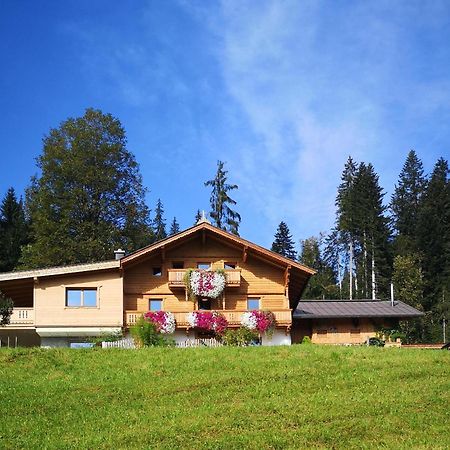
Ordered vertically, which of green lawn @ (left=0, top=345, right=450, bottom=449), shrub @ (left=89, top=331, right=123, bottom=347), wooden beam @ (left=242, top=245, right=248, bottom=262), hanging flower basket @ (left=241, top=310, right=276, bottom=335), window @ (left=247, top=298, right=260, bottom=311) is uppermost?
wooden beam @ (left=242, top=245, right=248, bottom=262)

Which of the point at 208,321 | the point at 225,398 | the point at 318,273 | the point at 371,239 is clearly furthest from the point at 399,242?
the point at 225,398

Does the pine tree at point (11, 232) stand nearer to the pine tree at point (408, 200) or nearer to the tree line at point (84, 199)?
the tree line at point (84, 199)

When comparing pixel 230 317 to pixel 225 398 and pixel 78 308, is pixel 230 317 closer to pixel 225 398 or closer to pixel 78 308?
pixel 78 308

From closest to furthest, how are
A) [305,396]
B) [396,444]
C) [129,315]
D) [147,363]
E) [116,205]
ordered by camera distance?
1. [396,444]
2. [305,396]
3. [147,363]
4. [129,315]
5. [116,205]

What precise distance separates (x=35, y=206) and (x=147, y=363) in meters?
31.6

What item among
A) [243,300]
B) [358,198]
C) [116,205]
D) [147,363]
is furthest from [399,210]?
[147,363]

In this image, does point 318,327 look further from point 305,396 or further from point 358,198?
point 358,198

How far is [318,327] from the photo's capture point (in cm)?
4422

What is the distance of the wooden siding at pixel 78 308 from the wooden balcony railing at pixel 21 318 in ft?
7.43

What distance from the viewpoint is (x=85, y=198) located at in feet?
169

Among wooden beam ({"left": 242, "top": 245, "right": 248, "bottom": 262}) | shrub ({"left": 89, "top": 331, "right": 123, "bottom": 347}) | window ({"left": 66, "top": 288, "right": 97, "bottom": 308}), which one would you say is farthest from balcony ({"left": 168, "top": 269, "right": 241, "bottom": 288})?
window ({"left": 66, "top": 288, "right": 97, "bottom": 308})

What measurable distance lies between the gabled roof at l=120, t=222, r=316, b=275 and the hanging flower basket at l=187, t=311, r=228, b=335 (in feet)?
13.0

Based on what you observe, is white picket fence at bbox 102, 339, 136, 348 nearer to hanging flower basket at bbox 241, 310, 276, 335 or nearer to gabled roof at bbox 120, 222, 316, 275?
gabled roof at bbox 120, 222, 316, 275

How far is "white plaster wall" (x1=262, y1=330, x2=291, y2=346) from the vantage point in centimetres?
3803
